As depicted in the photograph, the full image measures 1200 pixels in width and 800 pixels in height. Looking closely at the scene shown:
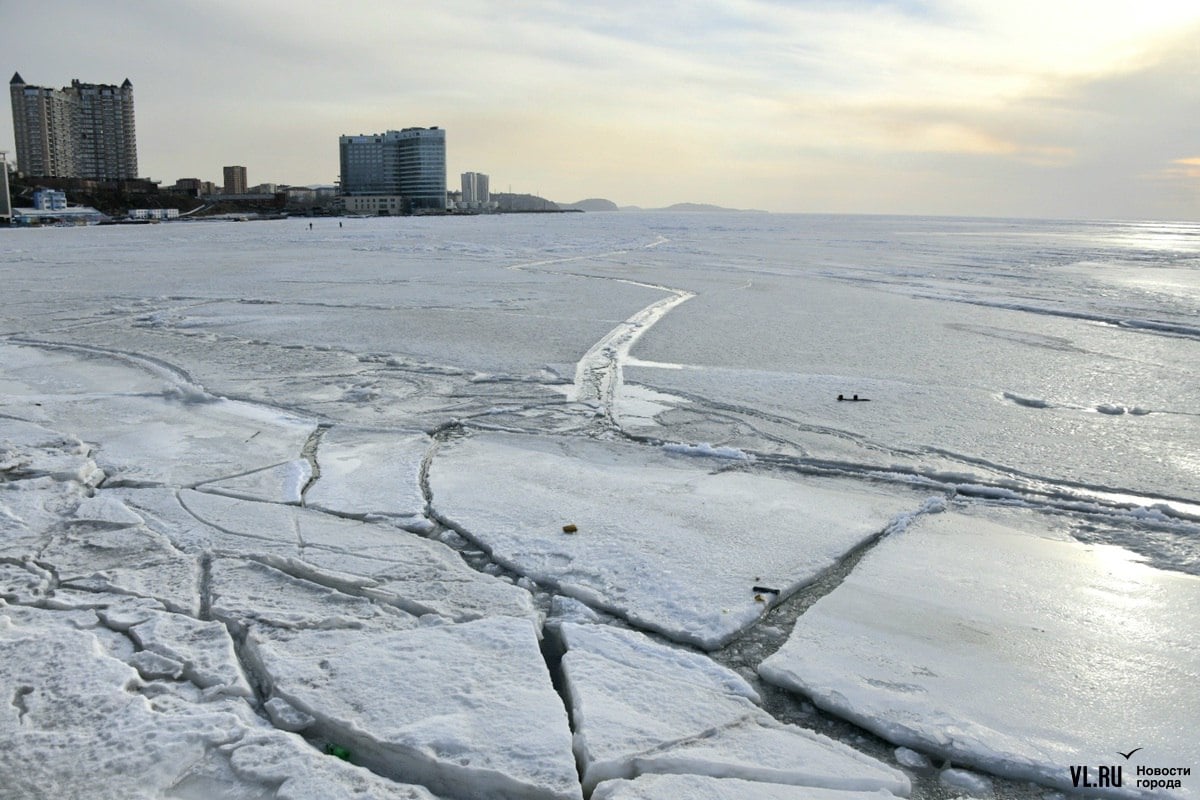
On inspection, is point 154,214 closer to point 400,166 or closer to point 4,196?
point 4,196

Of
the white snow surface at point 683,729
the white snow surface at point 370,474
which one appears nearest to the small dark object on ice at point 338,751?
the white snow surface at point 683,729

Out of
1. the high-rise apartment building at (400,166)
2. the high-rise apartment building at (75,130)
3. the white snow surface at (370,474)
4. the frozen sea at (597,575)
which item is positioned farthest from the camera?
the high-rise apartment building at (75,130)

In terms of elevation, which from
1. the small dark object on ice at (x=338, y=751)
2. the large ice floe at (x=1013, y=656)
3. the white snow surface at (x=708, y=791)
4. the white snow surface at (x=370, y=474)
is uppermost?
the white snow surface at (x=370, y=474)

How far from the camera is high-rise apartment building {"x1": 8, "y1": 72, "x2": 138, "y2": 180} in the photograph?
4879 inches

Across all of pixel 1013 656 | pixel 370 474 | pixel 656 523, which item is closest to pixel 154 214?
pixel 370 474

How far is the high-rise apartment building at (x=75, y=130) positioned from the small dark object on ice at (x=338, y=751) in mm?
143751

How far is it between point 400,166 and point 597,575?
128 metres

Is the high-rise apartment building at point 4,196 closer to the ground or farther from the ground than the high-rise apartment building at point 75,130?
closer to the ground

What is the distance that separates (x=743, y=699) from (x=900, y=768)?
0.41 meters

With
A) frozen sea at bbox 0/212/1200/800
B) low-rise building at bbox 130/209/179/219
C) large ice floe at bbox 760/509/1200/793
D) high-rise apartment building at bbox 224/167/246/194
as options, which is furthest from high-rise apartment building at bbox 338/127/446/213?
large ice floe at bbox 760/509/1200/793

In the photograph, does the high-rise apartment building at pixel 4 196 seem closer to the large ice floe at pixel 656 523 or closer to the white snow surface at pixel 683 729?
the large ice floe at pixel 656 523

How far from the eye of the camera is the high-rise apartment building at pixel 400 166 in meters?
119

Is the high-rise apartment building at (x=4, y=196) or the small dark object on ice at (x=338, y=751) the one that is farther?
the high-rise apartment building at (x=4, y=196)

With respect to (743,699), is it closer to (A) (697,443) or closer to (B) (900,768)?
(B) (900,768)
